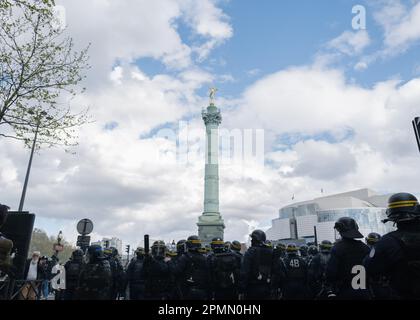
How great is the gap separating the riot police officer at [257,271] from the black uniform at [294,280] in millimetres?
1075

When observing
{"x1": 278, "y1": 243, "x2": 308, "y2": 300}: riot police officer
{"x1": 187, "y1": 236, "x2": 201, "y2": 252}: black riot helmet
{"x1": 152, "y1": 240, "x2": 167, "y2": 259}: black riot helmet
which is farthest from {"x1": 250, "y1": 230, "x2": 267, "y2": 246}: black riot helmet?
{"x1": 152, "y1": 240, "x2": 167, "y2": 259}: black riot helmet

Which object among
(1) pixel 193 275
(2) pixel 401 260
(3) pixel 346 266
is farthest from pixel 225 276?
(2) pixel 401 260

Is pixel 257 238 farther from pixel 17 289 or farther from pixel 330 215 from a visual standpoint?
pixel 330 215

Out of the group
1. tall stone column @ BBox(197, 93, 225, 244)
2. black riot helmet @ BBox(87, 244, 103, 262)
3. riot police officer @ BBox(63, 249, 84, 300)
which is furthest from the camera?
tall stone column @ BBox(197, 93, 225, 244)

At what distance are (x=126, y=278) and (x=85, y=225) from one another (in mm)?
2906

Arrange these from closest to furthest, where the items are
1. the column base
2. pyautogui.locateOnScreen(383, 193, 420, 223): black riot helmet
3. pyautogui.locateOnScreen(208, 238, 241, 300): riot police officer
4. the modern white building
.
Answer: pyautogui.locateOnScreen(383, 193, 420, 223): black riot helmet, pyautogui.locateOnScreen(208, 238, 241, 300): riot police officer, the column base, the modern white building

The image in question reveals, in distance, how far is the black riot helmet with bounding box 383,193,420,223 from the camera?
3.82 meters

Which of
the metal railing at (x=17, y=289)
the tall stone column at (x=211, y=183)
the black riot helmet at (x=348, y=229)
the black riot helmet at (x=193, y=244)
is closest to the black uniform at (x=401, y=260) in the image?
the black riot helmet at (x=348, y=229)

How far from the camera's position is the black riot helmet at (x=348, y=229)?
16.3 ft

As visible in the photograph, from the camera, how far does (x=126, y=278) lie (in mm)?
10930

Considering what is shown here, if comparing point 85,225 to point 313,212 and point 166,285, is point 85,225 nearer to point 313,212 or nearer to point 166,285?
point 166,285

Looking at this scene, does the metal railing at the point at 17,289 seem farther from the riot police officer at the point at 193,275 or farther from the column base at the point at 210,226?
the column base at the point at 210,226

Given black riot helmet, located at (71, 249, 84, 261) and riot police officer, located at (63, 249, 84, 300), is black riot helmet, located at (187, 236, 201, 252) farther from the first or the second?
black riot helmet, located at (71, 249, 84, 261)
